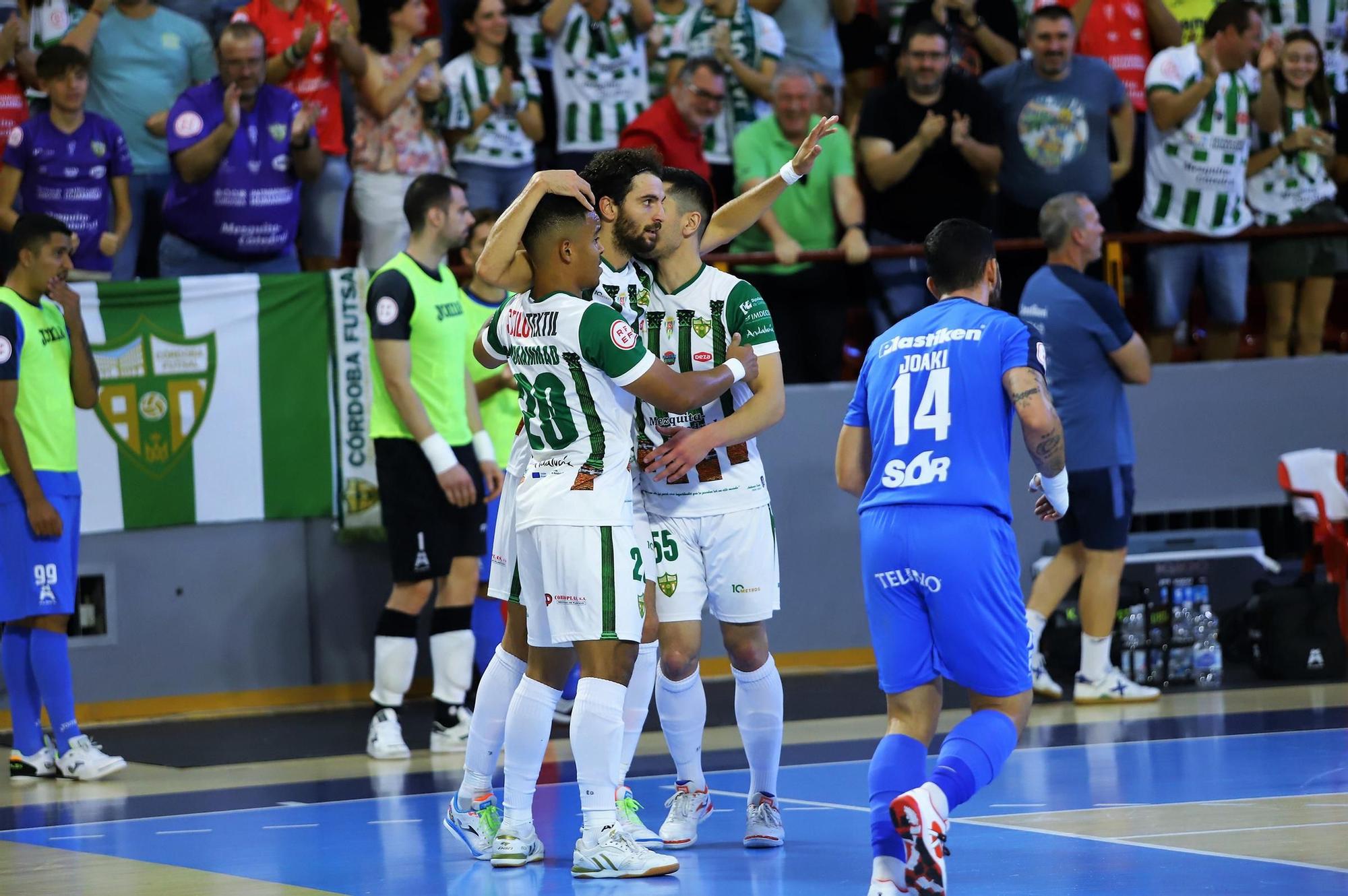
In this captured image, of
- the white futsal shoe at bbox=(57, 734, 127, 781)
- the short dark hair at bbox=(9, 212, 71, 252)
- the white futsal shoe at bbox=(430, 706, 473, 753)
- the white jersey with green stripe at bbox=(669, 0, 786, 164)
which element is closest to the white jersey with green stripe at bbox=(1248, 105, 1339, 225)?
the white jersey with green stripe at bbox=(669, 0, 786, 164)

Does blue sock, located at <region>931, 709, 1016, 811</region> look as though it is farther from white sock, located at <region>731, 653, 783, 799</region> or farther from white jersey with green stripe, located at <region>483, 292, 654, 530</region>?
white jersey with green stripe, located at <region>483, 292, 654, 530</region>

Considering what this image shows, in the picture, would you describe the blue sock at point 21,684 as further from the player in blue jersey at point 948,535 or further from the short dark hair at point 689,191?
the player in blue jersey at point 948,535

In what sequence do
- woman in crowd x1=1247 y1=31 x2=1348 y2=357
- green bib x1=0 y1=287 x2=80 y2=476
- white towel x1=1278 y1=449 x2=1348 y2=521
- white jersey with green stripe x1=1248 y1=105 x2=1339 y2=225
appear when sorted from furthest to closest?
1. white jersey with green stripe x1=1248 y1=105 x2=1339 y2=225
2. woman in crowd x1=1247 y1=31 x2=1348 y2=357
3. white towel x1=1278 y1=449 x2=1348 y2=521
4. green bib x1=0 y1=287 x2=80 y2=476

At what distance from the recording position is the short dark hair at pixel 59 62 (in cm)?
1029

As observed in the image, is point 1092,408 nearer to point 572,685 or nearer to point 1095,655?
point 1095,655

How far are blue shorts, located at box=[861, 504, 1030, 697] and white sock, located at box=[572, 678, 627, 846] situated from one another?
87 cm

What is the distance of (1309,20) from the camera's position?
13453 mm

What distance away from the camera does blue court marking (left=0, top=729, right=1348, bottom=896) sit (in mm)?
5617

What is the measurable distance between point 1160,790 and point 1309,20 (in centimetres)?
817

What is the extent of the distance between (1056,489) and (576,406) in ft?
4.95

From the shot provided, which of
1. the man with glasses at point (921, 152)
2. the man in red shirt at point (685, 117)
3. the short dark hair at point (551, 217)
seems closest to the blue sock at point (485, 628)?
the man in red shirt at point (685, 117)

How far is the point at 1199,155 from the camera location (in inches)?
487

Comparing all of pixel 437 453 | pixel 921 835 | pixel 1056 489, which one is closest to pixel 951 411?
pixel 1056 489

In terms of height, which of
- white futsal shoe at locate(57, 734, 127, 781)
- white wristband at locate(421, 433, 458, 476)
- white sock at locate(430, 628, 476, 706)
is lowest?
white futsal shoe at locate(57, 734, 127, 781)
